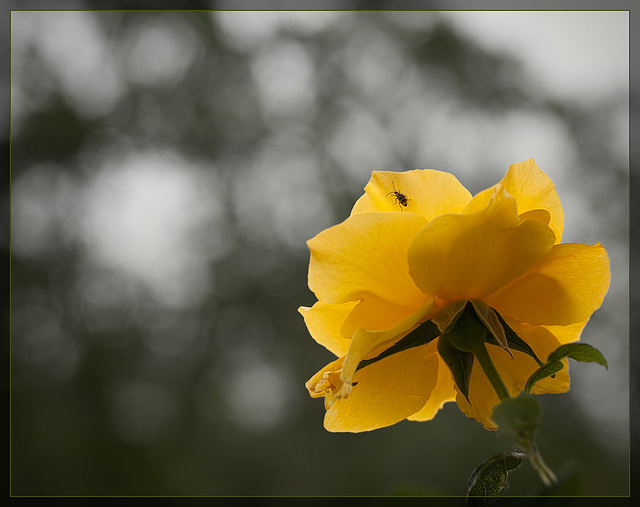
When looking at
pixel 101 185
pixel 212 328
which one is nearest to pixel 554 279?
pixel 212 328

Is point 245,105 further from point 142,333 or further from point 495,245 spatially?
point 495,245

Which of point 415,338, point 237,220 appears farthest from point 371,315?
point 237,220

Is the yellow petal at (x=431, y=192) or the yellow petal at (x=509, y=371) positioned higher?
the yellow petal at (x=431, y=192)

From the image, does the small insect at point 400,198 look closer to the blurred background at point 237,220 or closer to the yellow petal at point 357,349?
the yellow petal at point 357,349

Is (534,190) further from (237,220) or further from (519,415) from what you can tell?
(237,220)

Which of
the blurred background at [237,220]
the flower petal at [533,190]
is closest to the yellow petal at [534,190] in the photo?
the flower petal at [533,190]
